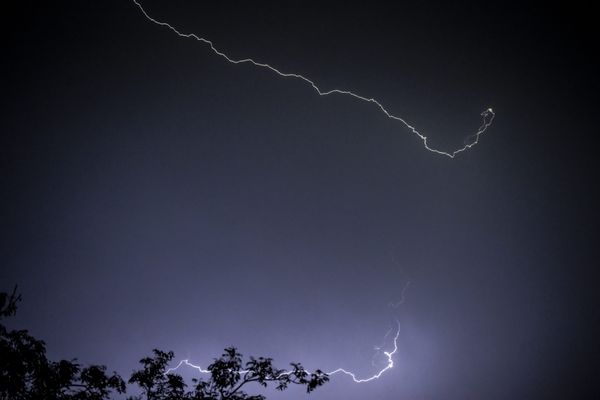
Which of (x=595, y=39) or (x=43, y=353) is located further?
(x=595, y=39)

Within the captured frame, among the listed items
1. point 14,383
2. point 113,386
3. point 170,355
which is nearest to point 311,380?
point 170,355

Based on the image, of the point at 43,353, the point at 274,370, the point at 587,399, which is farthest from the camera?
the point at 587,399

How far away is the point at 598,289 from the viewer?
33.5m

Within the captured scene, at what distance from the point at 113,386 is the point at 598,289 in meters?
42.5

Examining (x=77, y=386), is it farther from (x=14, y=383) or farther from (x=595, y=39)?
(x=595, y=39)

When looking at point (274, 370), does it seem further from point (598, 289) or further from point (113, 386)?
point (598, 289)

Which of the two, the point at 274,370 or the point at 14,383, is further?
the point at 274,370

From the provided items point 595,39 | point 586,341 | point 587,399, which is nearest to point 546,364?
point 586,341

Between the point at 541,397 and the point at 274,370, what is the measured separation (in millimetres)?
32909

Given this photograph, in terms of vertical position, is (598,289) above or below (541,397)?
above

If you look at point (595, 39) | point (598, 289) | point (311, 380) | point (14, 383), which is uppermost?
point (595, 39)

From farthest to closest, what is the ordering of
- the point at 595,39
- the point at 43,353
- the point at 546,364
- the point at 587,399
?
the point at 595,39
the point at 546,364
the point at 587,399
the point at 43,353

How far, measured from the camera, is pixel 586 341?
Answer: 103ft

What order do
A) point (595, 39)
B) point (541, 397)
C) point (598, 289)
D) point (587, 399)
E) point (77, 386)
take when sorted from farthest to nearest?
point (595, 39)
point (598, 289)
point (541, 397)
point (587, 399)
point (77, 386)
